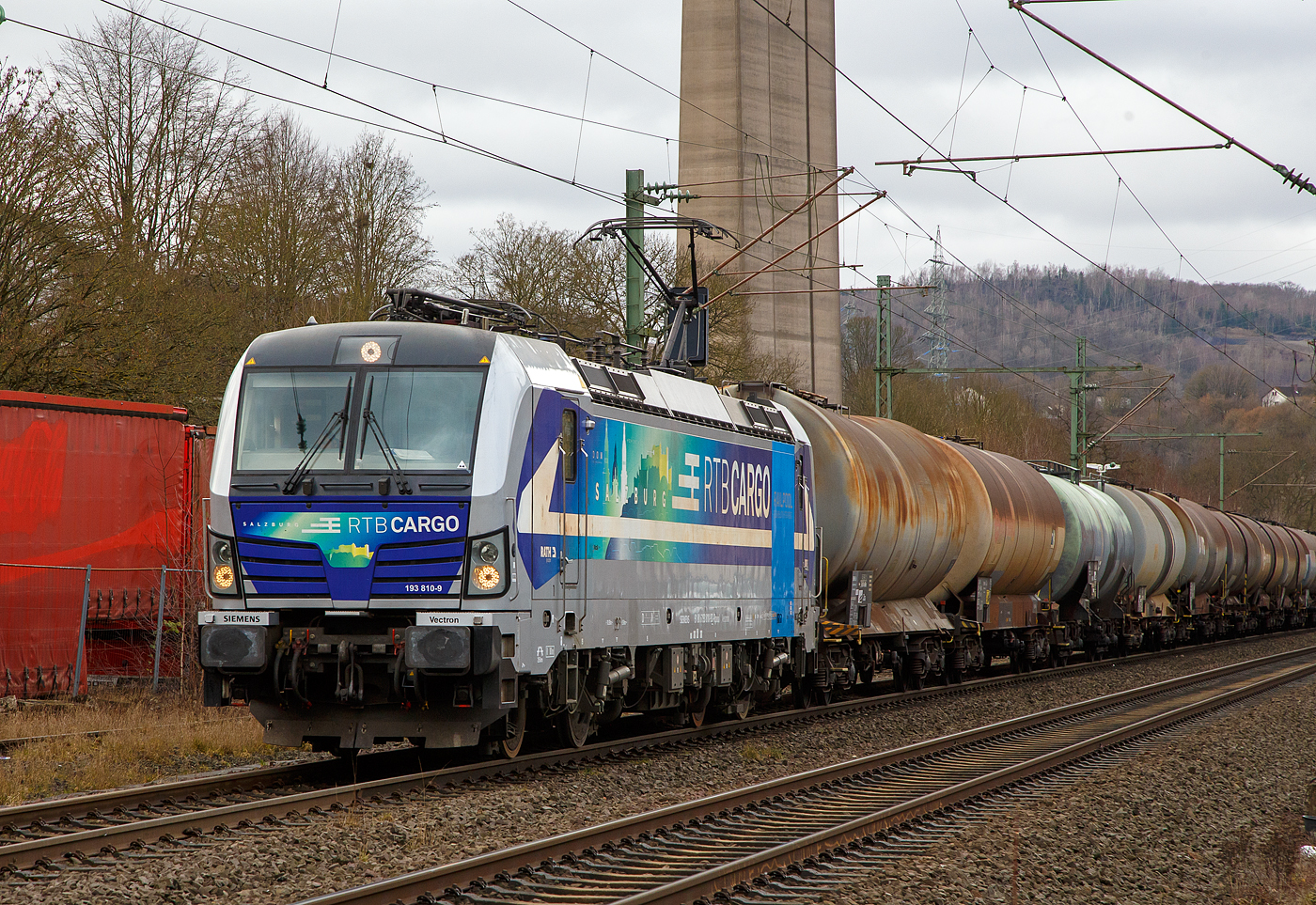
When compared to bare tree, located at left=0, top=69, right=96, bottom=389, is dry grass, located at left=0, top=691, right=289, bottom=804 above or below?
below

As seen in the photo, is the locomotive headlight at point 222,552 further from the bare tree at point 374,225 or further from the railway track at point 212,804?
the bare tree at point 374,225

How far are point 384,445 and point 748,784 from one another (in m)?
4.36

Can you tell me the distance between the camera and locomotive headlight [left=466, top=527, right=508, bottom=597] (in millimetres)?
11023

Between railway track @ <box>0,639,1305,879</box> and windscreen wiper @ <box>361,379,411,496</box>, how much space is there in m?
2.26

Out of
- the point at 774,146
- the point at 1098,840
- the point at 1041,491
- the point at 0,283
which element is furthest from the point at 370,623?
the point at 774,146

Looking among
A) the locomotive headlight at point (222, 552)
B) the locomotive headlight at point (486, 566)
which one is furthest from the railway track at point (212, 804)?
the locomotive headlight at point (222, 552)

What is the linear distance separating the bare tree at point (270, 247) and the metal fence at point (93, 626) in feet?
54.0

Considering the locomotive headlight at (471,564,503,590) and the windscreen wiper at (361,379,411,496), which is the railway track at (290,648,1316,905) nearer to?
the locomotive headlight at (471,564,503,590)

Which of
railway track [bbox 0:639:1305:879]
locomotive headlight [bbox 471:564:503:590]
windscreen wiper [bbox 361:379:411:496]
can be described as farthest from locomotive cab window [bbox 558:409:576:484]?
railway track [bbox 0:639:1305:879]

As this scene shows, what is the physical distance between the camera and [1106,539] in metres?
30.4

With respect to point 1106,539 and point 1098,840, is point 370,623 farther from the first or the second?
point 1106,539

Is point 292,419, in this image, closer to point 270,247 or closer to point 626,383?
point 626,383

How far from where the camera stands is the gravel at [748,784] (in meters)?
8.00

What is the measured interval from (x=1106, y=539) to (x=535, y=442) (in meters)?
21.6
